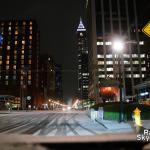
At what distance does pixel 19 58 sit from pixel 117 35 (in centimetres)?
6139

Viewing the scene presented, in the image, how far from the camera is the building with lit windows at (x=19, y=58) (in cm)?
16612

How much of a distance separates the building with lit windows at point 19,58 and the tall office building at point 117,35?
3717cm

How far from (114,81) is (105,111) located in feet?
117

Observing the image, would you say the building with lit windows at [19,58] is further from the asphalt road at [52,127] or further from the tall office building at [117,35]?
the asphalt road at [52,127]

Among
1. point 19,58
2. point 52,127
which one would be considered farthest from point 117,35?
point 52,127

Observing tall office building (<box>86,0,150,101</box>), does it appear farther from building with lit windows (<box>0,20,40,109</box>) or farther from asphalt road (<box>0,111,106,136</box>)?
asphalt road (<box>0,111,106,136</box>)

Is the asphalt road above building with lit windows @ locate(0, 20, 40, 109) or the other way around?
the other way around

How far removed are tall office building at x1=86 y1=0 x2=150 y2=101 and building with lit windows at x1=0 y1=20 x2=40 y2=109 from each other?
122 feet

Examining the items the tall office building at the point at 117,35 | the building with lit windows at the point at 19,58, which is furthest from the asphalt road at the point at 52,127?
the building with lit windows at the point at 19,58

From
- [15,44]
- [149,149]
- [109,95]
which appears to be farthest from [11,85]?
[149,149]

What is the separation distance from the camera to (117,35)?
164m

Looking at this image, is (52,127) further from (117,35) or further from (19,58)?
(19,58)

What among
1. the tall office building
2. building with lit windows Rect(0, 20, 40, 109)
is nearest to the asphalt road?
the tall office building

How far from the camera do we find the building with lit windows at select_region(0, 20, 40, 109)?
545ft
